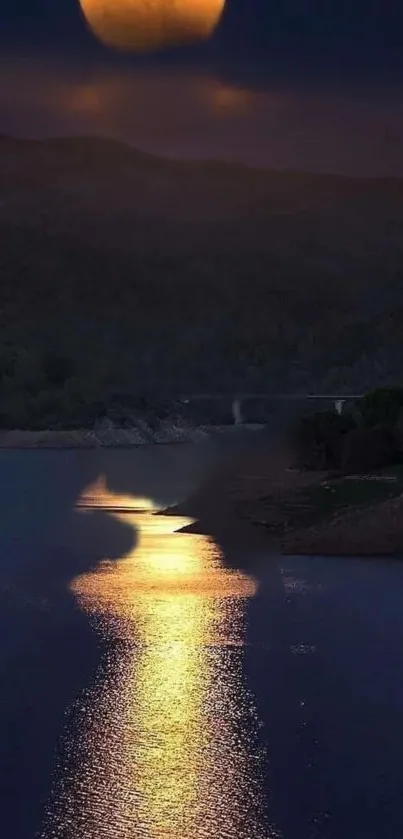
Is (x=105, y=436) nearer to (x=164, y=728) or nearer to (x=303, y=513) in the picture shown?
(x=303, y=513)

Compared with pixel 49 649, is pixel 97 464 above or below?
below

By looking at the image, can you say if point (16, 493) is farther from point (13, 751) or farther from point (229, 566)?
point (13, 751)

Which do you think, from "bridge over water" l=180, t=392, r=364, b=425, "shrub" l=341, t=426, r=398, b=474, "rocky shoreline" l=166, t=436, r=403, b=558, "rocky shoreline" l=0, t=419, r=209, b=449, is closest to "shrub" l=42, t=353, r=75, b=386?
"bridge over water" l=180, t=392, r=364, b=425

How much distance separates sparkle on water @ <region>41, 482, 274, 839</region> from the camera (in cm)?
1327

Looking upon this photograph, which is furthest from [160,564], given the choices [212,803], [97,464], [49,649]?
[97,464]

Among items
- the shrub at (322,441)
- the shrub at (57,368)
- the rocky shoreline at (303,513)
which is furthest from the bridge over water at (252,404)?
→ the rocky shoreline at (303,513)

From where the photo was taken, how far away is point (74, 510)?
47.3 meters

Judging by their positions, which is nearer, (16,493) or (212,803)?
(212,803)

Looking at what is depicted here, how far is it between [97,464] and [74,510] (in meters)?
35.3

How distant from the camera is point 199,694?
59.3 ft

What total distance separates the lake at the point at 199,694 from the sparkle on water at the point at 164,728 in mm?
31

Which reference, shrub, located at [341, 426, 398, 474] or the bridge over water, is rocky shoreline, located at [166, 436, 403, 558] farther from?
the bridge over water

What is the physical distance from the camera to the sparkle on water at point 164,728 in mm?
13266

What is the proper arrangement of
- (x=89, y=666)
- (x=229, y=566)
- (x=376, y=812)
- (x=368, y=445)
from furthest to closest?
1. (x=368, y=445)
2. (x=229, y=566)
3. (x=89, y=666)
4. (x=376, y=812)
